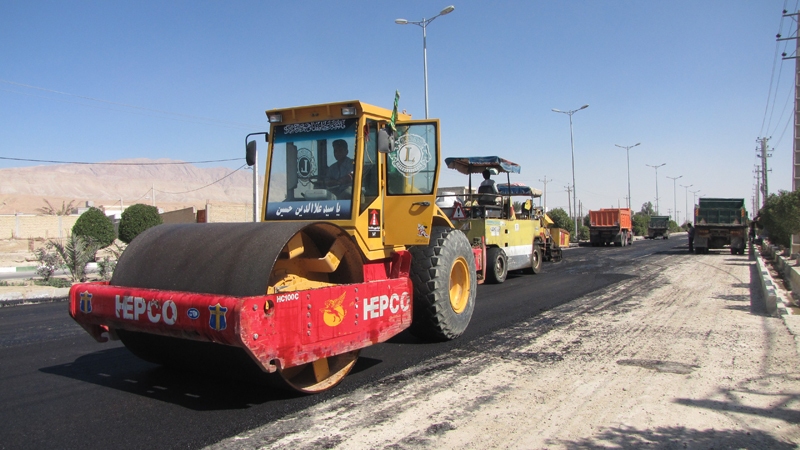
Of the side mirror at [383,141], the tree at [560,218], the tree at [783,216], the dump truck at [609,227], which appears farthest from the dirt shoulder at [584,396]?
the tree at [560,218]

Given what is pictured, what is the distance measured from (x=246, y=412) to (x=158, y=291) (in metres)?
1.11

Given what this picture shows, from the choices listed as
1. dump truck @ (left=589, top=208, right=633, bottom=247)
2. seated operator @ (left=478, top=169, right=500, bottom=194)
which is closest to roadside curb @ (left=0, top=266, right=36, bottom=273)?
seated operator @ (left=478, top=169, right=500, bottom=194)

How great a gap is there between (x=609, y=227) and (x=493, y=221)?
73.3ft

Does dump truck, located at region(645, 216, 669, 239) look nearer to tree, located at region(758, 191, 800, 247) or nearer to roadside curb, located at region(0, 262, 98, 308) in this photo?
tree, located at region(758, 191, 800, 247)

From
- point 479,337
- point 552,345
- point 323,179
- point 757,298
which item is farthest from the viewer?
point 757,298

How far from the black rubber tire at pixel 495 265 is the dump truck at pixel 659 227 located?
1565 inches

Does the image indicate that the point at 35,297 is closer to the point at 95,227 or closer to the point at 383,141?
the point at 383,141

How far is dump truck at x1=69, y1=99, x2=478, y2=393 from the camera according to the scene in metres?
4.05

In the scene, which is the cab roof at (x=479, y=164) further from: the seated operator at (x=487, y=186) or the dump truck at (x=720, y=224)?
the dump truck at (x=720, y=224)

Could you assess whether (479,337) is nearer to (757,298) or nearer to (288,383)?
(288,383)

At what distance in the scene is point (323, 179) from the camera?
582 centimetres

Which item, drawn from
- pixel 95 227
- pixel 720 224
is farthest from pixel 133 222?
pixel 720 224

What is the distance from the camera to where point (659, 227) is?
48.5 m

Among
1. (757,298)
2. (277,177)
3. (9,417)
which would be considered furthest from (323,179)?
(757,298)
